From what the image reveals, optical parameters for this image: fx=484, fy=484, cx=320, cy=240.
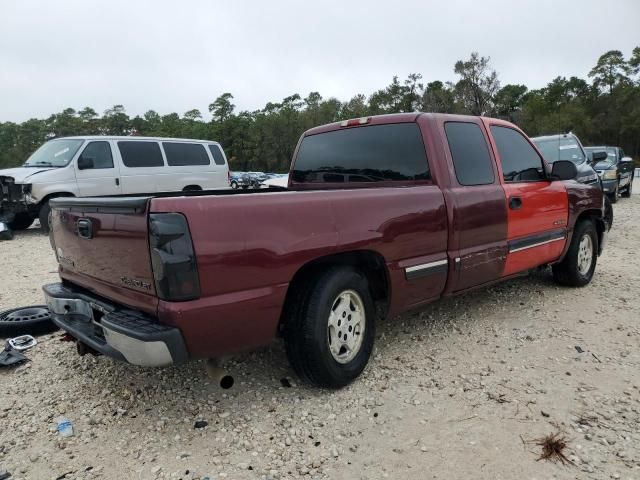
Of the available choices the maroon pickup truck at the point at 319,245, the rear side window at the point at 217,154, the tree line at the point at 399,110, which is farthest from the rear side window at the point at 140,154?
the tree line at the point at 399,110

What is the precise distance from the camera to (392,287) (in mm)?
3213

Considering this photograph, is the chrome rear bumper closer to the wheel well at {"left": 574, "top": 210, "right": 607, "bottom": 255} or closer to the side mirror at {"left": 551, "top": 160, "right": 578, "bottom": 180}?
the side mirror at {"left": 551, "top": 160, "right": 578, "bottom": 180}

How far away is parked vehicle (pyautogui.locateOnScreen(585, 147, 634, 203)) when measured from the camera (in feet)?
40.6

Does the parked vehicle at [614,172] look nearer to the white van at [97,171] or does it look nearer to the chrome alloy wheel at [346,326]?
the white van at [97,171]

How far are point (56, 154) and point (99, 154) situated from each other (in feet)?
2.83

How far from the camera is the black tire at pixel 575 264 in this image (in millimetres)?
5090

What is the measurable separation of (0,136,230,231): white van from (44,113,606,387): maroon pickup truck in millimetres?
6646

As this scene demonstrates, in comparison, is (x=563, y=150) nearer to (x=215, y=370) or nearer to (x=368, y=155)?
(x=368, y=155)

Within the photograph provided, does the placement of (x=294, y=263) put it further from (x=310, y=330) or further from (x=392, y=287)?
(x=392, y=287)

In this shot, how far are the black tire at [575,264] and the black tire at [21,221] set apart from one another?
9.73 m

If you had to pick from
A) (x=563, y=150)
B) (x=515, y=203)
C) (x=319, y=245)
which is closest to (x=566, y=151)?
(x=563, y=150)

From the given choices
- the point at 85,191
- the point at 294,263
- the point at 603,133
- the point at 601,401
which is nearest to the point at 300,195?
the point at 294,263

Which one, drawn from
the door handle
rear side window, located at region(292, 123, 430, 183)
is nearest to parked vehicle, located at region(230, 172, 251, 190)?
rear side window, located at region(292, 123, 430, 183)

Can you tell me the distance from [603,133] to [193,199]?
53.0m
